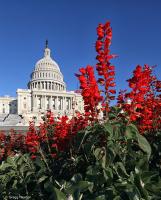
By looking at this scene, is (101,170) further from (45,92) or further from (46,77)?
(46,77)

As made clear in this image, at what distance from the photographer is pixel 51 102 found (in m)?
120

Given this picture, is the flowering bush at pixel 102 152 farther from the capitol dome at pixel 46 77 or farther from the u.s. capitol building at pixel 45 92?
the capitol dome at pixel 46 77

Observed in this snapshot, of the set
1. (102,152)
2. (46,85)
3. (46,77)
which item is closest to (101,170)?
(102,152)

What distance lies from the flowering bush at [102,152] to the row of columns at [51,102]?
112 meters

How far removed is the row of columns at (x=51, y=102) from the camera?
118m

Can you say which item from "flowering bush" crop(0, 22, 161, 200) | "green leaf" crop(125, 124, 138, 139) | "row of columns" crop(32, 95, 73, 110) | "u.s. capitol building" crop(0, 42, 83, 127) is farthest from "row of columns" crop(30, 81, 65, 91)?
"green leaf" crop(125, 124, 138, 139)

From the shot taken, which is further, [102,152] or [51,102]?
[51,102]

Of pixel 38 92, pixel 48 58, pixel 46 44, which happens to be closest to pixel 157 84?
pixel 38 92

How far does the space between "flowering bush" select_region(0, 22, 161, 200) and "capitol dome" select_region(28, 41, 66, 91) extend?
11820cm

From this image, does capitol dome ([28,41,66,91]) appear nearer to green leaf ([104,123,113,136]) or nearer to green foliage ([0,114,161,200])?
green foliage ([0,114,161,200])

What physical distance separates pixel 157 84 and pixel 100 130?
7.85 ft

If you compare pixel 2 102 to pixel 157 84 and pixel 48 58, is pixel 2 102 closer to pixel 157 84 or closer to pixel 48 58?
pixel 48 58

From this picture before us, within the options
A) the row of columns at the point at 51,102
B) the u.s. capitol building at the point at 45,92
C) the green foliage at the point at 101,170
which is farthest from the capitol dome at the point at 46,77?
the green foliage at the point at 101,170

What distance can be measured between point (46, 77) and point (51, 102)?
36.2 ft
